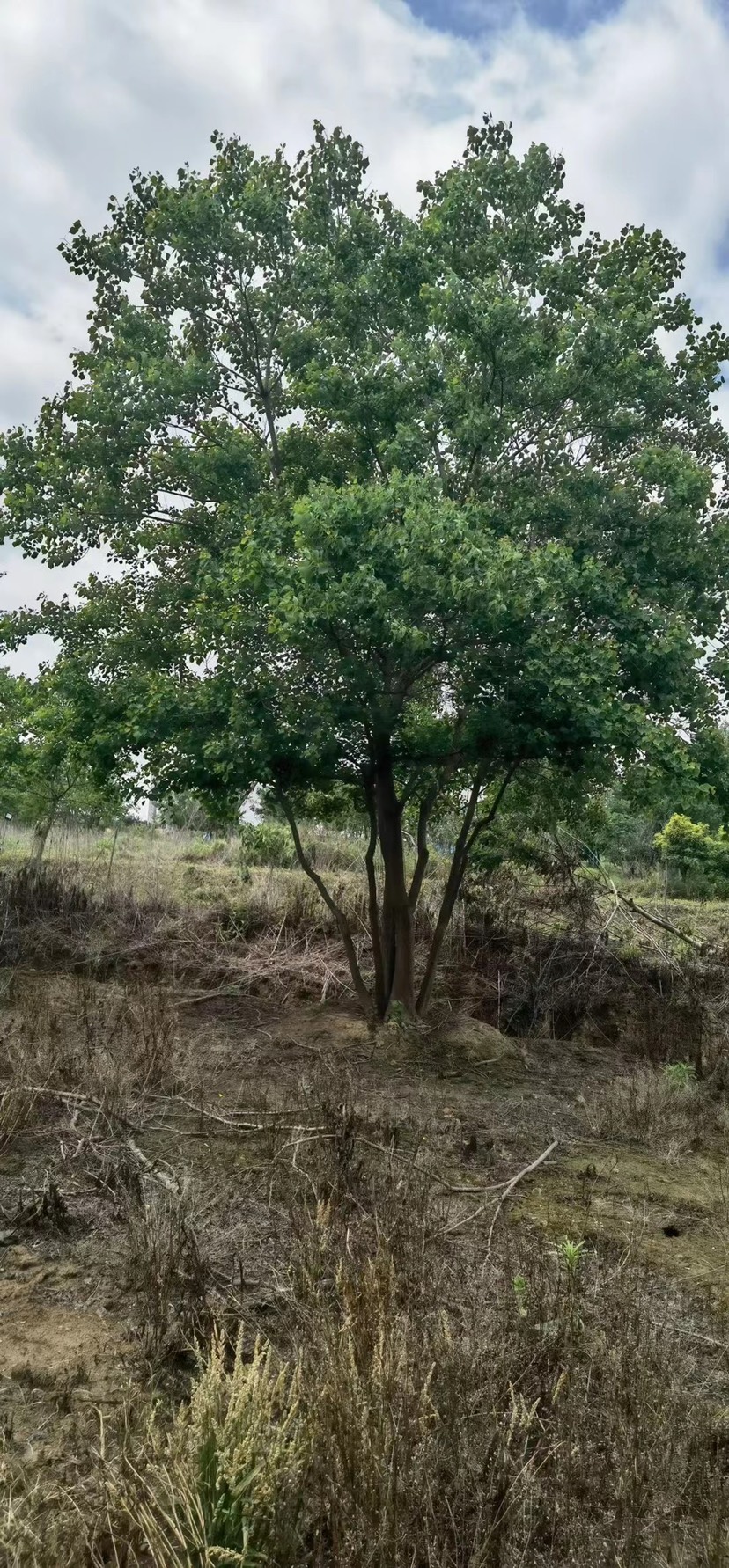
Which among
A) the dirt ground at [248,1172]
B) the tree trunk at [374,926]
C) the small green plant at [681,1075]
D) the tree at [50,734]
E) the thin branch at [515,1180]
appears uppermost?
the tree at [50,734]

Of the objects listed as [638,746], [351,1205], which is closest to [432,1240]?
[351,1205]

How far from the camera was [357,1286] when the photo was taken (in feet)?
9.62

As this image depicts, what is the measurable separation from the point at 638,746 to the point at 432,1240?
187 inches

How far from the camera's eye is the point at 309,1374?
259 cm

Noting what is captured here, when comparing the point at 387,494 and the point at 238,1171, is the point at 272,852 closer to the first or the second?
the point at 387,494

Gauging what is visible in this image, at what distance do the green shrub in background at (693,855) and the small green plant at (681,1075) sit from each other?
1054 centimetres

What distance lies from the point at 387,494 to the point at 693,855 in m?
13.5

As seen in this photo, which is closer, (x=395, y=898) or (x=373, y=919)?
(x=373, y=919)

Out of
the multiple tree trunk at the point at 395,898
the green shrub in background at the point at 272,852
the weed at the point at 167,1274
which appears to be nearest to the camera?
the weed at the point at 167,1274

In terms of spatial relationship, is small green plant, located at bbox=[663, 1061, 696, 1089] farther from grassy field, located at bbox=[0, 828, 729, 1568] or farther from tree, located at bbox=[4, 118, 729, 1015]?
tree, located at bbox=[4, 118, 729, 1015]

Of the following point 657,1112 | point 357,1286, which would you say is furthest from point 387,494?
point 357,1286

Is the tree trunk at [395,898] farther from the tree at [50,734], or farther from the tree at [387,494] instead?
the tree at [50,734]

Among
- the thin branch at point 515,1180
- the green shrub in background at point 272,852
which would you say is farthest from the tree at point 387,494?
the green shrub in background at point 272,852

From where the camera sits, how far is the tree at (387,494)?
7805mm
